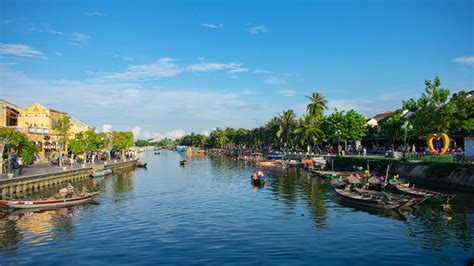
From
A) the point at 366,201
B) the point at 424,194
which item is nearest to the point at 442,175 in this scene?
the point at 424,194

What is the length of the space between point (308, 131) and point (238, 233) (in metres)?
85.3

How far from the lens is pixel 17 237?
97.8 ft

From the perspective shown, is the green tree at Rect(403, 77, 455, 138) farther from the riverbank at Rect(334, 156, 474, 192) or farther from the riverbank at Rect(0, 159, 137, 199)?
the riverbank at Rect(0, 159, 137, 199)

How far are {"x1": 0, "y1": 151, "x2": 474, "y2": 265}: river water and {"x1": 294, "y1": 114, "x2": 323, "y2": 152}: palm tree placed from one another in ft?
220

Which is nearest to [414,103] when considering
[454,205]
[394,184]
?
[394,184]

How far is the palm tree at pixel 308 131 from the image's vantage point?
11306 centimetres

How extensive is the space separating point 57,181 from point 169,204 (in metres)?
29.8

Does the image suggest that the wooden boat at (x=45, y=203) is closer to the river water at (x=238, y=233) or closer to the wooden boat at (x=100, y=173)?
the river water at (x=238, y=233)

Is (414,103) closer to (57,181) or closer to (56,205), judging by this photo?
(56,205)

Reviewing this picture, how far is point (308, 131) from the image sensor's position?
112m

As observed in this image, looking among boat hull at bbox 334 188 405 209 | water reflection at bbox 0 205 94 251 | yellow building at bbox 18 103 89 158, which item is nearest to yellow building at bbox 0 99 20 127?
yellow building at bbox 18 103 89 158

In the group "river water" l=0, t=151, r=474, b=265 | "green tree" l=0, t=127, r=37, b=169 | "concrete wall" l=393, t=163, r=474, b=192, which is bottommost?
"river water" l=0, t=151, r=474, b=265

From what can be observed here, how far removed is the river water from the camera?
24.3 meters

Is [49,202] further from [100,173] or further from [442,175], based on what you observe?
[442,175]
